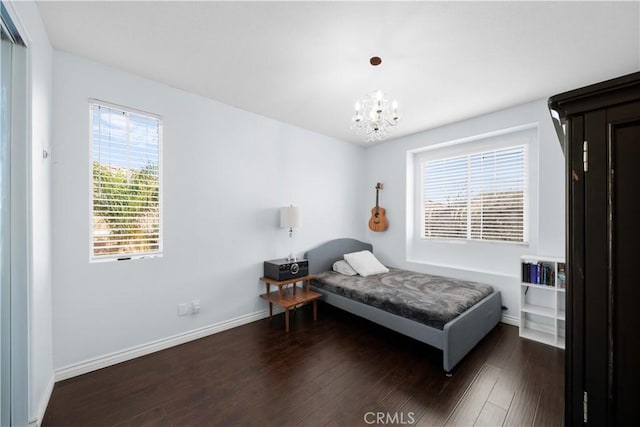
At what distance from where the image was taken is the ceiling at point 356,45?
1648 millimetres

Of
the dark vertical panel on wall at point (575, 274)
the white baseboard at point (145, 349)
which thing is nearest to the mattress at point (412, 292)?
the white baseboard at point (145, 349)

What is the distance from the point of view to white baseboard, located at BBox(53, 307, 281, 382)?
2074 mm

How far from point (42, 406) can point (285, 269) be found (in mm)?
2080

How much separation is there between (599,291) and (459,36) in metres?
1.89

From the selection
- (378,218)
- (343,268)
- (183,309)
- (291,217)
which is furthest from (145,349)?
(378,218)

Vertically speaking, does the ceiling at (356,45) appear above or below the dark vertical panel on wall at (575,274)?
above

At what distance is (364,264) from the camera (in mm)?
3779

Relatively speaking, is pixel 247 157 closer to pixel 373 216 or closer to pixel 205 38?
pixel 205 38

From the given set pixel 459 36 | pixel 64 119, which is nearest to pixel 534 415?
pixel 459 36

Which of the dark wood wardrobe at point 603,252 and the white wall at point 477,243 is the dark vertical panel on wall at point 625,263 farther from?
the white wall at point 477,243

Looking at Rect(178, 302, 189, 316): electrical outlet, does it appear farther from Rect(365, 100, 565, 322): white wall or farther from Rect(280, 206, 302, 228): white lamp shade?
Rect(365, 100, 565, 322): white wall

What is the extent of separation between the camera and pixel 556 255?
285 cm

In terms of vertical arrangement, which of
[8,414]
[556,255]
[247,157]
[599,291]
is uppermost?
[247,157]

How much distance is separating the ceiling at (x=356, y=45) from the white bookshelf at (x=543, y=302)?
1.84 metres
